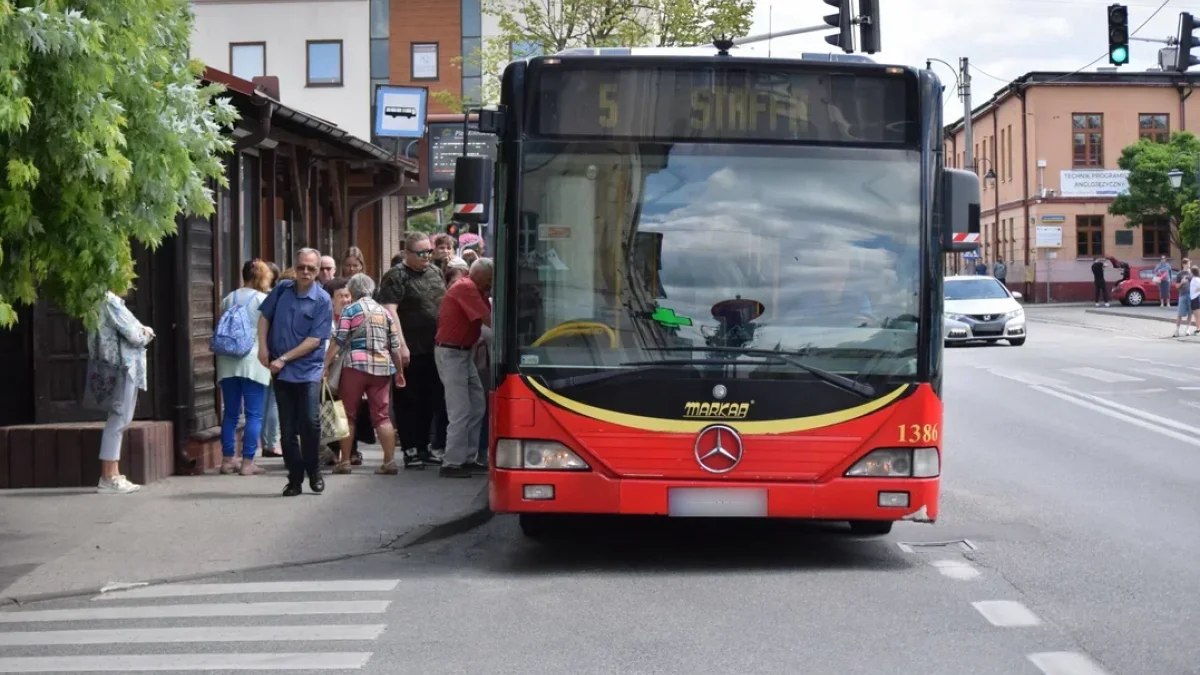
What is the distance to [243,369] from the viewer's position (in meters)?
13.5

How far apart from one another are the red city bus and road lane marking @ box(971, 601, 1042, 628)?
1129mm

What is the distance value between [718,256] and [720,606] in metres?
1.91

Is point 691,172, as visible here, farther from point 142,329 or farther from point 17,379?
point 17,379

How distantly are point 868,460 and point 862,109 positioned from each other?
1.84m

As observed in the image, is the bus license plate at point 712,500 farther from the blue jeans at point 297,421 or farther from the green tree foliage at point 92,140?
the blue jeans at point 297,421

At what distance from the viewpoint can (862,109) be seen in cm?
909

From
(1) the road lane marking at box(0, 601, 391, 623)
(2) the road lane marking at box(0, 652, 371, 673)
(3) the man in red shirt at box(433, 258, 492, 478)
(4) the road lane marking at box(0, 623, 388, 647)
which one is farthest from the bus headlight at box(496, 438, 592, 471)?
(3) the man in red shirt at box(433, 258, 492, 478)

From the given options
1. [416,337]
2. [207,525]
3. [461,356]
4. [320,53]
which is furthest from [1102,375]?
[320,53]

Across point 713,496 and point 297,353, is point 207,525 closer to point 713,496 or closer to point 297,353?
point 297,353

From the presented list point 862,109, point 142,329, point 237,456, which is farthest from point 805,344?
point 237,456

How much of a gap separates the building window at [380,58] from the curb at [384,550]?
51190mm

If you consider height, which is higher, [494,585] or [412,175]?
[412,175]

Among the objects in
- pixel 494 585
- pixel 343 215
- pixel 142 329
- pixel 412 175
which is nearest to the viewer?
pixel 494 585

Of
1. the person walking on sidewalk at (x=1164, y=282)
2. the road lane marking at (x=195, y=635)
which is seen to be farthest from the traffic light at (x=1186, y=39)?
the person walking on sidewalk at (x=1164, y=282)
